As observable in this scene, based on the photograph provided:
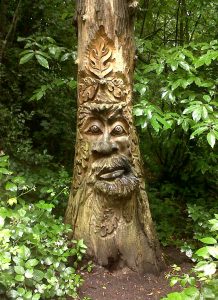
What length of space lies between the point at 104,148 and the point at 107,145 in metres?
0.04

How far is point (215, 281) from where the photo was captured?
199 cm

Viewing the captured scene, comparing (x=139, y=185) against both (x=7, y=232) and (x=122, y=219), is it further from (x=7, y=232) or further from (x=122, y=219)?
(x=7, y=232)

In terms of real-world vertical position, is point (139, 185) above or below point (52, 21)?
below

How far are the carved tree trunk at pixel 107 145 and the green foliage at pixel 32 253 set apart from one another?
30cm

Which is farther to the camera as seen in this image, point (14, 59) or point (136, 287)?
point (14, 59)

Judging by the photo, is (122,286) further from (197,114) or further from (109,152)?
(197,114)

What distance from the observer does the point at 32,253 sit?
8.80ft

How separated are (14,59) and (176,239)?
326cm

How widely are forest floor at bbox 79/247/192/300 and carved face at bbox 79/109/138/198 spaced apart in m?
0.67

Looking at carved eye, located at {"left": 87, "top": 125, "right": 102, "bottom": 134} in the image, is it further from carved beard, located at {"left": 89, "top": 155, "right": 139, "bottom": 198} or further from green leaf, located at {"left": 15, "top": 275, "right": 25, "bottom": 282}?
green leaf, located at {"left": 15, "top": 275, "right": 25, "bottom": 282}

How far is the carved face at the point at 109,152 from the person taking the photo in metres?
3.21

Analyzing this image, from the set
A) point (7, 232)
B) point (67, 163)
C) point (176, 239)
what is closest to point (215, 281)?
point (7, 232)

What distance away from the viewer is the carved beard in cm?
319

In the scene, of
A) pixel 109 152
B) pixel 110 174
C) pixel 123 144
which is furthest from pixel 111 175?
pixel 123 144
